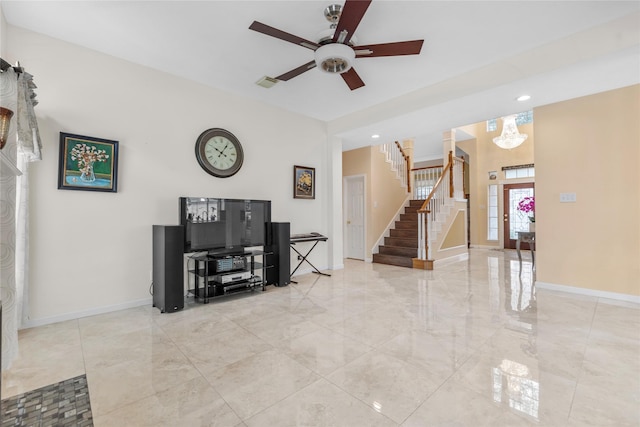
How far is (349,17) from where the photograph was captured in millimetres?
2277

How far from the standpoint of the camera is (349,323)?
3.01 m

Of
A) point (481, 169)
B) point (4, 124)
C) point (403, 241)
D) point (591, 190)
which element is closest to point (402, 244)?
point (403, 241)

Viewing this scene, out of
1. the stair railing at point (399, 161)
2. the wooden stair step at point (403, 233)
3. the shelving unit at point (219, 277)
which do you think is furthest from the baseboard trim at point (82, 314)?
the stair railing at point (399, 161)

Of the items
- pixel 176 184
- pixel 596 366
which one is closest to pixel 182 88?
pixel 176 184

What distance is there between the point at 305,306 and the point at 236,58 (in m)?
2.98

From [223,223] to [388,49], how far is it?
2.71 metres

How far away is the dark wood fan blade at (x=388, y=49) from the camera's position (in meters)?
2.55

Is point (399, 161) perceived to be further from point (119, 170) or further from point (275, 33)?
point (119, 170)

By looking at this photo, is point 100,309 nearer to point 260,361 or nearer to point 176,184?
point 176,184

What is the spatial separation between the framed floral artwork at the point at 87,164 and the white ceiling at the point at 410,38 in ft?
3.41

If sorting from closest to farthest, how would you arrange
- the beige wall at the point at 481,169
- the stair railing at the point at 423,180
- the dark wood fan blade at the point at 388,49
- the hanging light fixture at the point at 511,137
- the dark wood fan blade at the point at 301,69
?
the dark wood fan blade at the point at 388,49 → the dark wood fan blade at the point at 301,69 → the hanging light fixture at the point at 511,137 → the stair railing at the point at 423,180 → the beige wall at the point at 481,169

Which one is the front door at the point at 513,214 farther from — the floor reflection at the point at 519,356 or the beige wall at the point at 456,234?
the floor reflection at the point at 519,356

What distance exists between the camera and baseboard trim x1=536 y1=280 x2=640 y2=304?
3688 millimetres

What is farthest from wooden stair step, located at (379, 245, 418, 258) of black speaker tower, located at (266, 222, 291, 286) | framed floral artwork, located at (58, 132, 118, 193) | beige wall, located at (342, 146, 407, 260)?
framed floral artwork, located at (58, 132, 118, 193)
